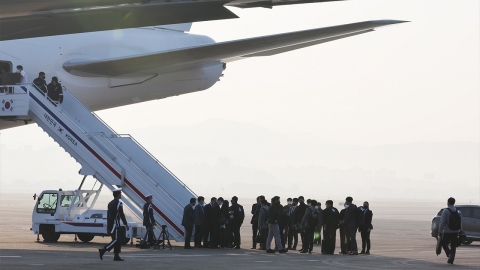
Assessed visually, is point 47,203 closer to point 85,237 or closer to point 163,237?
point 85,237

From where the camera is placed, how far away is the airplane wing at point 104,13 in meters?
9.93

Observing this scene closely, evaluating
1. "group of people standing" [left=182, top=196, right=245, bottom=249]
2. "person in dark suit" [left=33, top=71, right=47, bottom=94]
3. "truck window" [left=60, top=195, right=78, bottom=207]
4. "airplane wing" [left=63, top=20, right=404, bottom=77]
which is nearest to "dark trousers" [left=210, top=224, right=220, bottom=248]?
"group of people standing" [left=182, top=196, right=245, bottom=249]

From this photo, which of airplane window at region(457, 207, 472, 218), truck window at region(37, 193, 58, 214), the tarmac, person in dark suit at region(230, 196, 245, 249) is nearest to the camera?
the tarmac

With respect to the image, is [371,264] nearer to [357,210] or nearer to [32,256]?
[357,210]

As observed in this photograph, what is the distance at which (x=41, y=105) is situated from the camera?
23828 mm

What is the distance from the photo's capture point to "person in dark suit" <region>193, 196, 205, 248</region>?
75.2 feet

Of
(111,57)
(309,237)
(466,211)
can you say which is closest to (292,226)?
(309,237)

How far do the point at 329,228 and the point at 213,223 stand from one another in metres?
3.47

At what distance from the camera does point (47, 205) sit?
81.0 feet

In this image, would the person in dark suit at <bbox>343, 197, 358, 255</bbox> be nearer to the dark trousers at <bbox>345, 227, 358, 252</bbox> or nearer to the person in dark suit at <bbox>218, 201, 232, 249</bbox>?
the dark trousers at <bbox>345, 227, 358, 252</bbox>

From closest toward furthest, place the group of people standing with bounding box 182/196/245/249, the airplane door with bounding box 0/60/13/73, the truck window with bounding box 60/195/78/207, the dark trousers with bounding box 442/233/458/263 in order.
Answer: the dark trousers with bounding box 442/233/458/263
the group of people standing with bounding box 182/196/245/249
the truck window with bounding box 60/195/78/207
the airplane door with bounding box 0/60/13/73

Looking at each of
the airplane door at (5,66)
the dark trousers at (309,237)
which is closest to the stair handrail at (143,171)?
the dark trousers at (309,237)

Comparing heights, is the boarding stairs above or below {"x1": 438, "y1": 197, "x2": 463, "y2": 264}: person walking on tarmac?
above

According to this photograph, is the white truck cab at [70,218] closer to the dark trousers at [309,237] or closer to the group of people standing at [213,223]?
the group of people standing at [213,223]
